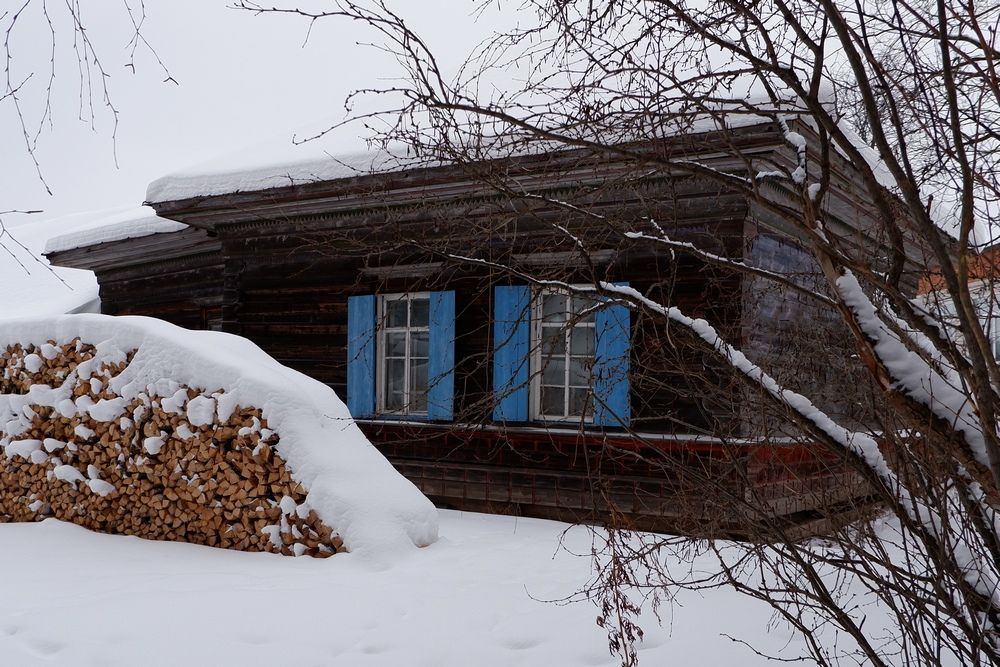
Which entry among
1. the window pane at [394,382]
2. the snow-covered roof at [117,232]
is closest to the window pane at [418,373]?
the window pane at [394,382]

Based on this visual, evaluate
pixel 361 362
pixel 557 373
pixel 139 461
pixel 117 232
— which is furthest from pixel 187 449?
pixel 117 232

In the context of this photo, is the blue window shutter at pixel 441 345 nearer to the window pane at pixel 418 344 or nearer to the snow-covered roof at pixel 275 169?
the window pane at pixel 418 344

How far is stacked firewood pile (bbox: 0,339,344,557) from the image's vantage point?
5.40 m

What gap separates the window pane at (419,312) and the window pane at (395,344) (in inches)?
8.1

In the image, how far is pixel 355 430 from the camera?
6.05 meters

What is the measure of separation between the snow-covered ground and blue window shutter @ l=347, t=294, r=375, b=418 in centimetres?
287

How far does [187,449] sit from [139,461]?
0.41 metres

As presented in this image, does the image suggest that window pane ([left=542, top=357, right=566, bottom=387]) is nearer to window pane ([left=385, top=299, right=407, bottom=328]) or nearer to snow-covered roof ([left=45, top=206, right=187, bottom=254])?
window pane ([left=385, top=299, right=407, bottom=328])

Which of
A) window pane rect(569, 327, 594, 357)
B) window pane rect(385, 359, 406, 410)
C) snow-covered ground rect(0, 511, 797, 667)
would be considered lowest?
snow-covered ground rect(0, 511, 797, 667)

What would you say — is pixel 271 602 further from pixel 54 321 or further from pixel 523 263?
pixel 523 263

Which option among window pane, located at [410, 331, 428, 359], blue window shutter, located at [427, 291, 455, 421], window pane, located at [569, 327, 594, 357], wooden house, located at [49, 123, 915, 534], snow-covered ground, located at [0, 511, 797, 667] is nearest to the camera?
snow-covered ground, located at [0, 511, 797, 667]

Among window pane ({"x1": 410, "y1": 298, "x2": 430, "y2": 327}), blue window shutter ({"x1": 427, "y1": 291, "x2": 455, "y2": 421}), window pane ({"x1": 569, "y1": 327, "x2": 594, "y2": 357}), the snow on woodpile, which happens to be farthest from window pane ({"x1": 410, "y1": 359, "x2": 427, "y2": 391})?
the snow on woodpile

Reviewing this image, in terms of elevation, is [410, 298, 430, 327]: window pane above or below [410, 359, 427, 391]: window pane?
above

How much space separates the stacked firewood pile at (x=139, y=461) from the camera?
17.7 feet
